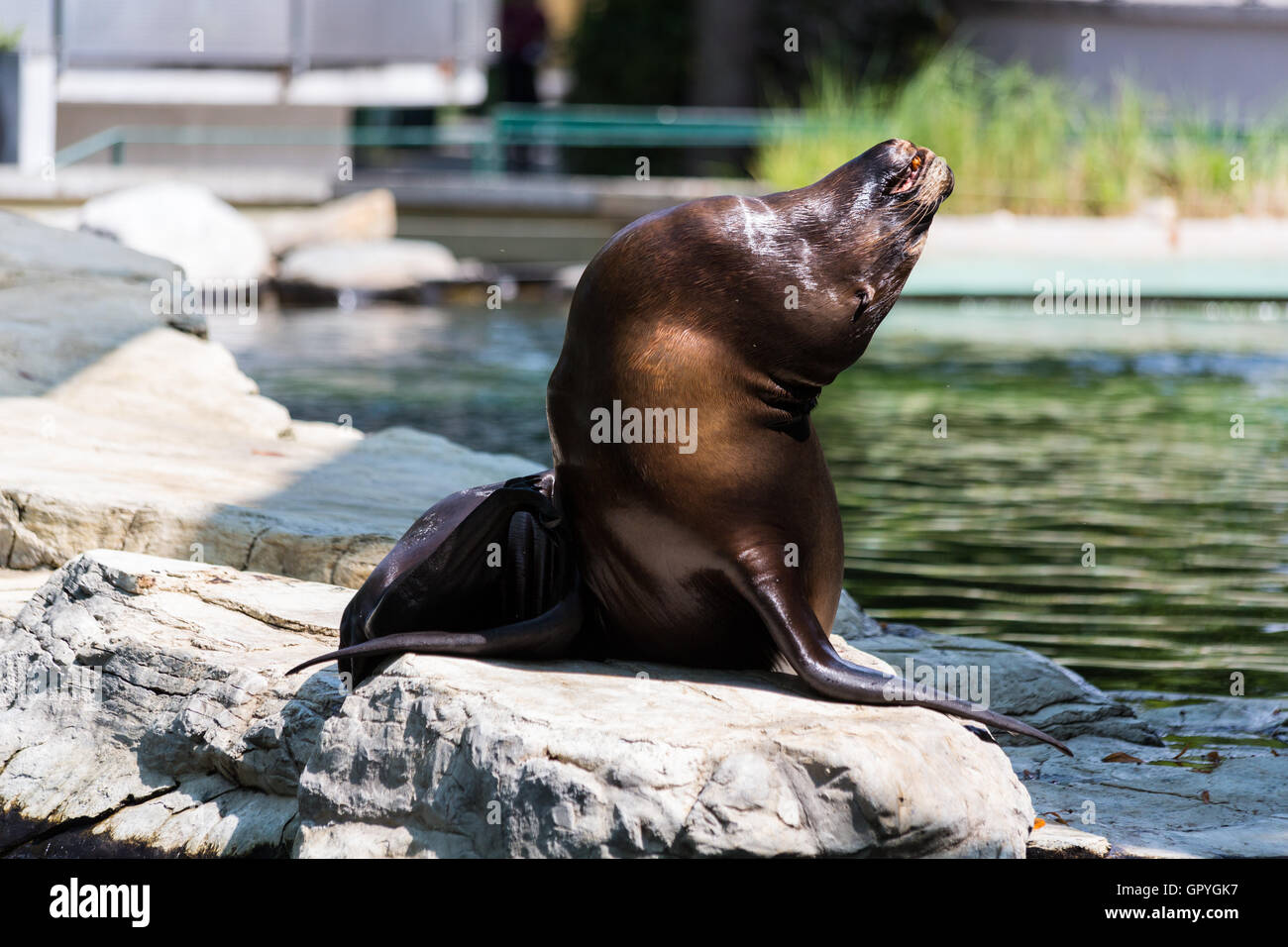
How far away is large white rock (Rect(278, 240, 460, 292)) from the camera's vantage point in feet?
48.4

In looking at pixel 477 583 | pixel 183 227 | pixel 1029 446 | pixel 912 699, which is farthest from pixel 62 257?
pixel 183 227

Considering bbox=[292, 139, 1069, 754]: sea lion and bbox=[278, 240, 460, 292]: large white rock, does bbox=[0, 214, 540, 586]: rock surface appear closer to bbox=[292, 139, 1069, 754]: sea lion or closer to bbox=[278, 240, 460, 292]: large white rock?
bbox=[292, 139, 1069, 754]: sea lion

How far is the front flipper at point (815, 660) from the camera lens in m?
3.51

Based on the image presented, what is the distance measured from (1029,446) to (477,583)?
6.09 metres

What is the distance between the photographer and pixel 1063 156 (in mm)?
15320

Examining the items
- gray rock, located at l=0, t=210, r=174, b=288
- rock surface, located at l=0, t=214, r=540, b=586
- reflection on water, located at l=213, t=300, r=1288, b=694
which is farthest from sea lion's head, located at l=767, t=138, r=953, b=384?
gray rock, located at l=0, t=210, r=174, b=288

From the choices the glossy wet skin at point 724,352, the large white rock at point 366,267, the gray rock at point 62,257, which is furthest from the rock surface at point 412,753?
the large white rock at point 366,267

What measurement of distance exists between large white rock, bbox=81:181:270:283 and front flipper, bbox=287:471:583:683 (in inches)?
379

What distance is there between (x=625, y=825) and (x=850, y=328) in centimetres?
113

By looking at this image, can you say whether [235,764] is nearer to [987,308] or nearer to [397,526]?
[397,526]

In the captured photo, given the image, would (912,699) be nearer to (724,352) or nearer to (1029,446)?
(724,352)

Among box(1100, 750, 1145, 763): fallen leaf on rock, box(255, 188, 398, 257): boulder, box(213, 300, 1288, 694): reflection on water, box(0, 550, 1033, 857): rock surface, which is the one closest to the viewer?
box(0, 550, 1033, 857): rock surface

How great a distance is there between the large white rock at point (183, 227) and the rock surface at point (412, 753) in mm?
8993

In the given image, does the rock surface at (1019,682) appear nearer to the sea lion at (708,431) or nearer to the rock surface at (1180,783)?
the rock surface at (1180,783)
